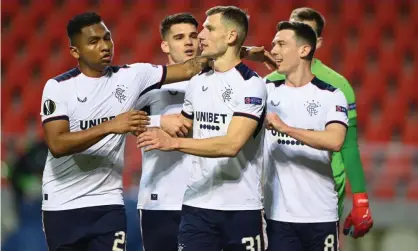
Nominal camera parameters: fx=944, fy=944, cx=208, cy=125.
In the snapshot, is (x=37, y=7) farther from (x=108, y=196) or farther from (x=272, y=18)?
(x=108, y=196)

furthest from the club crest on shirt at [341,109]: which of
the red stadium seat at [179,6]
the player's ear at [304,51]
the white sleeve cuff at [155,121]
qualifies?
the red stadium seat at [179,6]

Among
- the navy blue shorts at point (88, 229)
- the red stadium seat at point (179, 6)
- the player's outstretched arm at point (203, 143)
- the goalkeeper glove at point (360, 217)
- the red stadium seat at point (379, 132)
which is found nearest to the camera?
the player's outstretched arm at point (203, 143)

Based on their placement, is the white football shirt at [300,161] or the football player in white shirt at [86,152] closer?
the football player in white shirt at [86,152]

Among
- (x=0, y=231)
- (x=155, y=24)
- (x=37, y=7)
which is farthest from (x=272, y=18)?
(x=0, y=231)

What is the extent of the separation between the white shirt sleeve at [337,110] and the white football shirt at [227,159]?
497mm

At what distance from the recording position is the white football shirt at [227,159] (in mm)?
4637

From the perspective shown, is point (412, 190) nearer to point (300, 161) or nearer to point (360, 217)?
point (360, 217)

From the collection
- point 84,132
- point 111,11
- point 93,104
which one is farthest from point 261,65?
point 84,132

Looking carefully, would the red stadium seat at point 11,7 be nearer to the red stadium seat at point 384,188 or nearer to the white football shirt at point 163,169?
the red stadium seat at point 384,188

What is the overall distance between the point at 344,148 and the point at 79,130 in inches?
65.7

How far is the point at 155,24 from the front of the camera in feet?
35.6

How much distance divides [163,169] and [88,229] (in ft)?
2.90

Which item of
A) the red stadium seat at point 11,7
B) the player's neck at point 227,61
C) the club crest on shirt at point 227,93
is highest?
the red stadium seat at point 11,7

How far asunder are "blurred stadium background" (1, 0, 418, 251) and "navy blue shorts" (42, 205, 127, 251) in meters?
3.64
